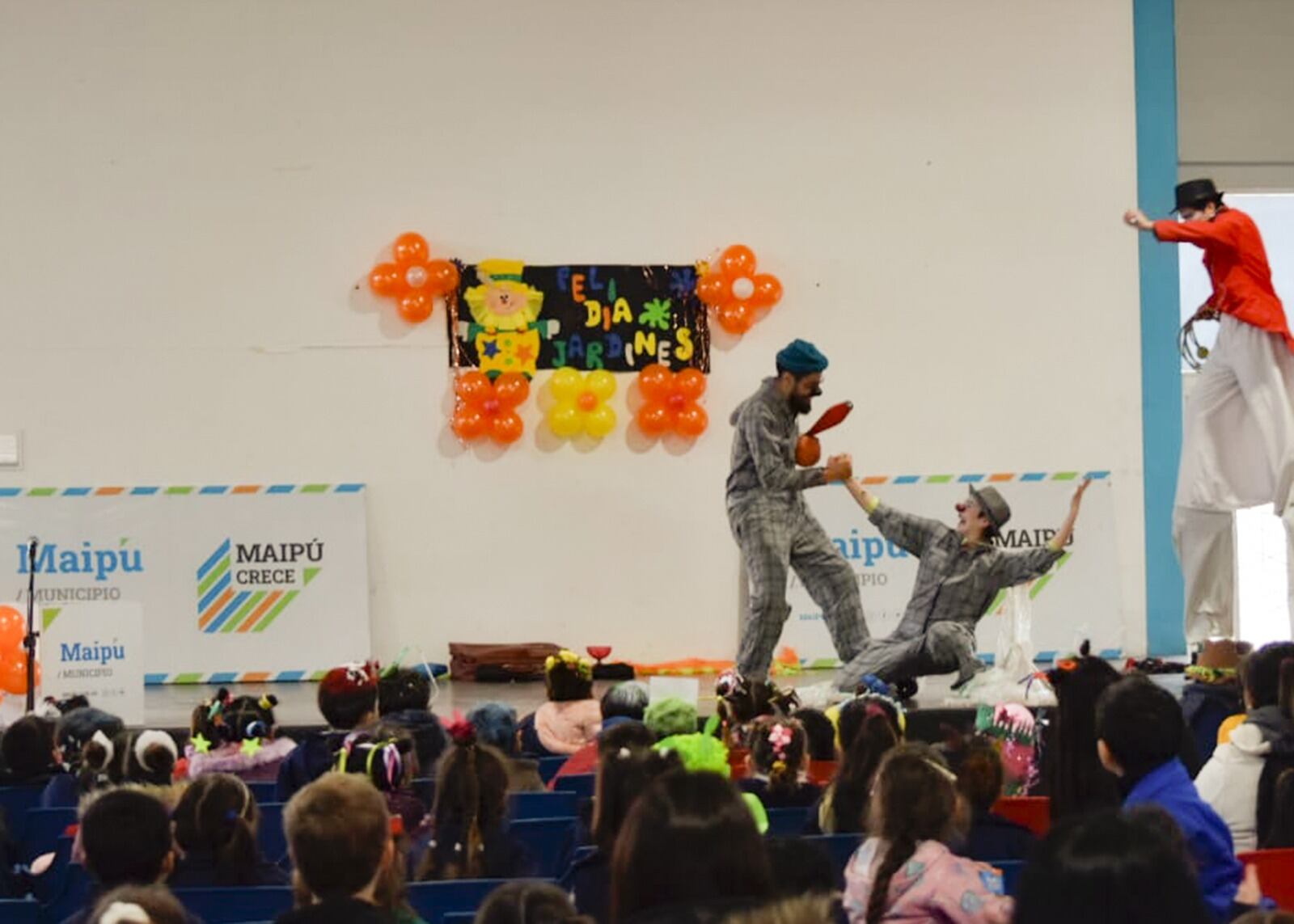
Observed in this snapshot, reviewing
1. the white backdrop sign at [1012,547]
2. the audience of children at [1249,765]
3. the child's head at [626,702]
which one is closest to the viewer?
the audience of children at [1249,765]

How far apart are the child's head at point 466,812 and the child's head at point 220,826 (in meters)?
0.43

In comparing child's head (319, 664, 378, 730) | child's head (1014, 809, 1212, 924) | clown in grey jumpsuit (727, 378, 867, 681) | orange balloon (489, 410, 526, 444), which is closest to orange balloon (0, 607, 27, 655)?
child's head (319, 664, 378, 730)

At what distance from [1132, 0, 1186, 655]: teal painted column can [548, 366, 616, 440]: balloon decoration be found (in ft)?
11.3

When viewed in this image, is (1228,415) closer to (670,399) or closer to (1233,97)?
(670,399)

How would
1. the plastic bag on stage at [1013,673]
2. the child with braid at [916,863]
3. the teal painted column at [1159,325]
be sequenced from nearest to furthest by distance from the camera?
the child with braid at [916,863] → the plastic bag on stage at [1013,673] → the teal painted column at [1159,325]

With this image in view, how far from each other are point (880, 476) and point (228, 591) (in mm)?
4051

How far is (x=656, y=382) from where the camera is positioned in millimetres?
11070

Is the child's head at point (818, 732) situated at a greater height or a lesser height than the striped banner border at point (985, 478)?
lesser

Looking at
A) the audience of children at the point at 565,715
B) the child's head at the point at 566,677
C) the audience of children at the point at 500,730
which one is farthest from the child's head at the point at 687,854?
the child's head at the point at 566,677

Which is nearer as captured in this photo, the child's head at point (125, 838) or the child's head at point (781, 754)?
the child's head at point (125, 838)

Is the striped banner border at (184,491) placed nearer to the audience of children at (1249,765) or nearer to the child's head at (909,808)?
the audience of children at (1249,765)

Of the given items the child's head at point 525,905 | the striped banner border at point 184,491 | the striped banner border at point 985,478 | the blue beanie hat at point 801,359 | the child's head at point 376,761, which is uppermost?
the blue beanie hat at point 801,359

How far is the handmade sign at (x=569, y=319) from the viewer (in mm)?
11094

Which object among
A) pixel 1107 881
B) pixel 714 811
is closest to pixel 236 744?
pixel 714 811
